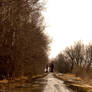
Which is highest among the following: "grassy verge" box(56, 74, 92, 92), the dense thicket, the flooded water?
the dense thicket

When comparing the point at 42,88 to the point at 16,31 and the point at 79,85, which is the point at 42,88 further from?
the point at 79,85

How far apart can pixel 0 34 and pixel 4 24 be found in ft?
4.01

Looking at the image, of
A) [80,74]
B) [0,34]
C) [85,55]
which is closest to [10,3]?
[0,34]

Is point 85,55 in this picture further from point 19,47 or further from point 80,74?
point 19,47

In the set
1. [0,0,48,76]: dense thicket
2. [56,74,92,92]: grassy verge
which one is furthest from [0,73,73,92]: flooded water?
[0,0,48,76]: dense thicket

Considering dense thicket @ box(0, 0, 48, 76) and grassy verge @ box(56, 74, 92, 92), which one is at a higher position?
dense thicket @ box(0, 0, 48, 76)

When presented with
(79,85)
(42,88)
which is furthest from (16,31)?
(79,85)

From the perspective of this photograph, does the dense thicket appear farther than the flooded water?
No

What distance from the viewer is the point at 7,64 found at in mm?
29578

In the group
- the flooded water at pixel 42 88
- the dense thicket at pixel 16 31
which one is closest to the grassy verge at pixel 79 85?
the flooded water at pixel 42 88

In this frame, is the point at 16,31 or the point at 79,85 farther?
the point at 79,85

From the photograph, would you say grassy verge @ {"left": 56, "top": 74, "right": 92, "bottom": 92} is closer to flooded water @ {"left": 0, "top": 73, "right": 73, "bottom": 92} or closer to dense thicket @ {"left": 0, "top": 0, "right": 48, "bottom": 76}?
flooded water @ {"left": 0, "top": 73, "right": 73, "bottom": 92}

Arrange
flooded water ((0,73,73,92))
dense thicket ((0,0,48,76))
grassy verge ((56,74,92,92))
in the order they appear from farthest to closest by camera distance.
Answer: grassy verge ((56,74,92,92)) → flooded water ((0,73,73,92)) → dense thicket ((0,0,48,76))

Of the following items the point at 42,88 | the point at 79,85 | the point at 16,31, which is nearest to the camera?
the point at 16,31
